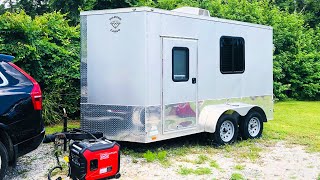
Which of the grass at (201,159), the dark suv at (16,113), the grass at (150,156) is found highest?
the dark suv at (16,113)

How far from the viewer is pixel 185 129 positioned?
7.69 metres

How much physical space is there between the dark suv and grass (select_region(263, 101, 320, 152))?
16.3ft

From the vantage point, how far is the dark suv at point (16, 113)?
5465 millimetres

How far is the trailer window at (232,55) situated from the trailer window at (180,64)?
1080mm

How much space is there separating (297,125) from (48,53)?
6465 mm

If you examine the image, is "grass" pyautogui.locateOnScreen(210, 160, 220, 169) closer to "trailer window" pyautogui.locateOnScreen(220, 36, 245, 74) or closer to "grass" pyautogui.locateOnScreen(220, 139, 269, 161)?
"grass" pyautogui.locateOnScreen(220, 139, 269, 161)

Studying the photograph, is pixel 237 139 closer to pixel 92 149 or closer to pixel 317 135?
pixel 317 135

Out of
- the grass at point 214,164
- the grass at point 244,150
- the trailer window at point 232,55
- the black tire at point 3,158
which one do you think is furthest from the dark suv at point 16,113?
the trailer window at point 232,55

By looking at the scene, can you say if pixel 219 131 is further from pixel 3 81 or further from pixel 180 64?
pixel 3 81

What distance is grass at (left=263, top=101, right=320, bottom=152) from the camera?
28.8 ft

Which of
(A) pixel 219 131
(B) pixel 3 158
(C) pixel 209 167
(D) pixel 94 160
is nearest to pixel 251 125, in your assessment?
(A) pixel 219 131

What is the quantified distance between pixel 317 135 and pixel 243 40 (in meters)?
2.70

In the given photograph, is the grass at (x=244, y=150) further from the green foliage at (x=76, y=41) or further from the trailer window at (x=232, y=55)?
the green foliage at (x=76, y=41)

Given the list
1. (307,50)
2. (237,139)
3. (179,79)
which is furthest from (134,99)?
(307,50)
